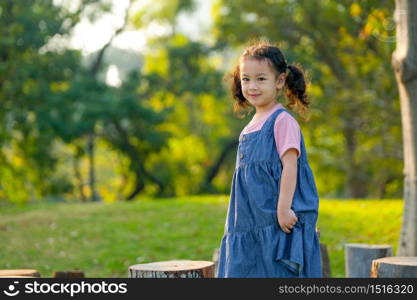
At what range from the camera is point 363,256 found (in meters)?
7.87

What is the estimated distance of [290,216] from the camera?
4852 millimetres

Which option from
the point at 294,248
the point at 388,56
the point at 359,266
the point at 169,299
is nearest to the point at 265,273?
the point at 294,248

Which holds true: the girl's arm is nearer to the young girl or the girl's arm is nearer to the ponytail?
the young girl

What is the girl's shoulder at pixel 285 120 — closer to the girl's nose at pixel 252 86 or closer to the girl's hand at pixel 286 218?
the girl's nose at pixel 252 86

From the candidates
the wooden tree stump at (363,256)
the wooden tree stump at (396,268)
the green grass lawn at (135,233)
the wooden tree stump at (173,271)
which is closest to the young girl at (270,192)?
the wooden tree stump at (173,271)

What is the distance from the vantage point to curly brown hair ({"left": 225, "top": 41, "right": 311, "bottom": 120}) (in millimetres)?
5109

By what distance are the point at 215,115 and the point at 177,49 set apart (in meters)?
5.82

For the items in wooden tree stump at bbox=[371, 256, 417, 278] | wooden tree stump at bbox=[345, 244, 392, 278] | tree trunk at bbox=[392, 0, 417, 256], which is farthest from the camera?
tree trunk at bbox=[392, 0, 417, 256]

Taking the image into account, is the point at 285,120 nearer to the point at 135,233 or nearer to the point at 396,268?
the point at 396,268

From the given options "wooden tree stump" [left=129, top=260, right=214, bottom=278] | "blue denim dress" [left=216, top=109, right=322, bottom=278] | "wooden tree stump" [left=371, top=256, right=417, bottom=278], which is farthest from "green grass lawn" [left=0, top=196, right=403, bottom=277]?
"blue denim dress" [left=216, top=109, right=322, bottom=278]

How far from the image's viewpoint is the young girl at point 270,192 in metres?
4.90

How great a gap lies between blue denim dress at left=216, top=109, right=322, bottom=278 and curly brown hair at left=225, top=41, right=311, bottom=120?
0.94 feet

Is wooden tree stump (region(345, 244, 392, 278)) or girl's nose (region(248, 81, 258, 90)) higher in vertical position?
girl's nose (region(248, 81, 258, 90))

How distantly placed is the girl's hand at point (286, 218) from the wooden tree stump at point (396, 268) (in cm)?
127
